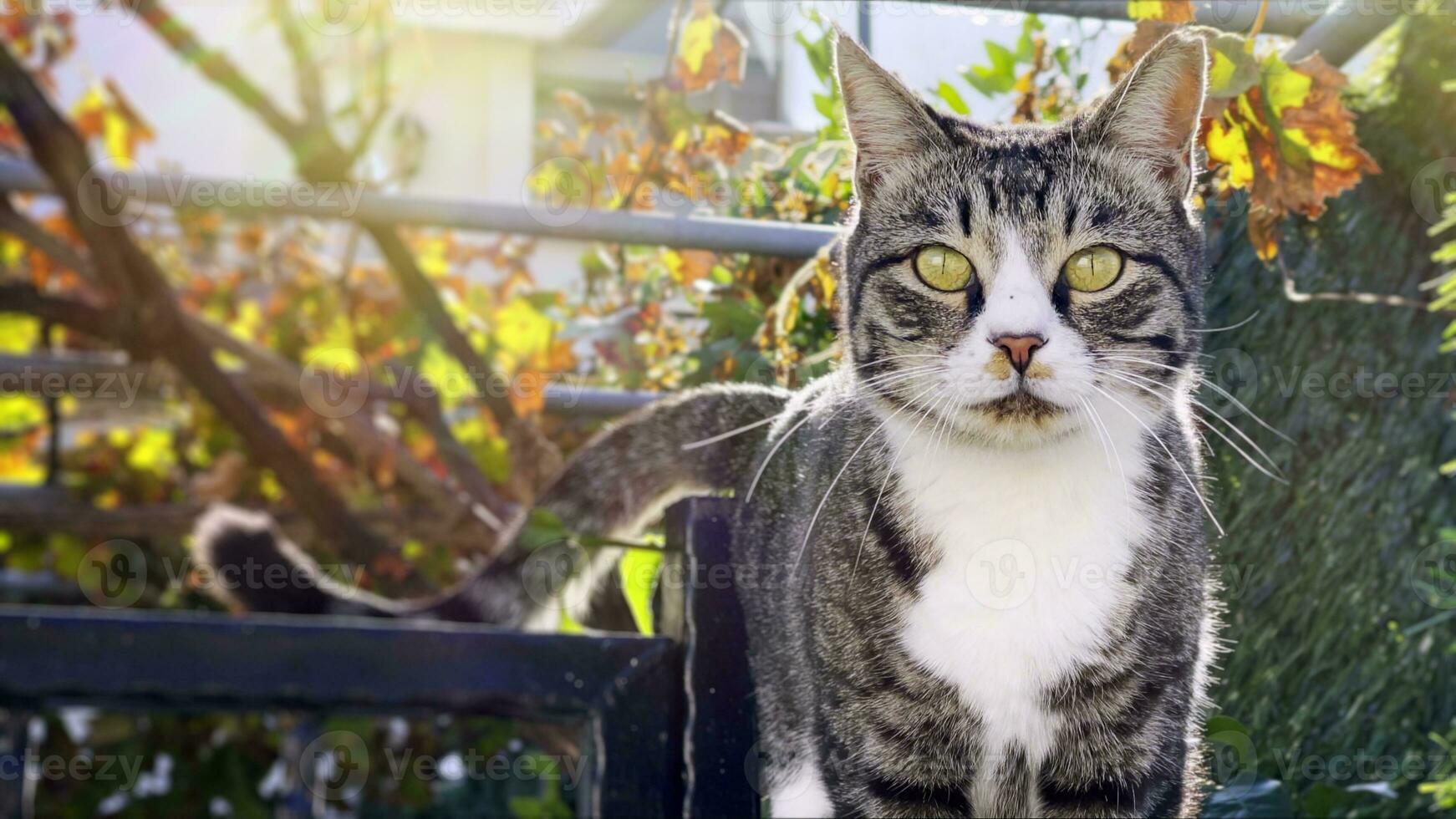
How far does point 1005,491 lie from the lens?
1264mm

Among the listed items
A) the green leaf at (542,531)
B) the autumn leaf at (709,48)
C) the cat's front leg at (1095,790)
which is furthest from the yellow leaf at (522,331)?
the cat's front leg at (1095,790)

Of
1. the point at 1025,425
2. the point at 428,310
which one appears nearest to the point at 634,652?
the point at 1025,425

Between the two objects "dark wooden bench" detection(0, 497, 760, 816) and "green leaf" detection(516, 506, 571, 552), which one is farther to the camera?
"green leaf" detection(516, 506, 571, 552)

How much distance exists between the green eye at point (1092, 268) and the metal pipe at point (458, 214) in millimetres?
366

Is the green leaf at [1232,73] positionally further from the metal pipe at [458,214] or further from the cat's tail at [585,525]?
the cat's tail at [585,525]

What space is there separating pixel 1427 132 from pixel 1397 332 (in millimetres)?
285

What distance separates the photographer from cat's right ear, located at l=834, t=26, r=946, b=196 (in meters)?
1.29

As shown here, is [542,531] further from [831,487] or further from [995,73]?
[995,73]

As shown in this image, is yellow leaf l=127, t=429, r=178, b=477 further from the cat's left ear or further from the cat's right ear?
the cat's left ear

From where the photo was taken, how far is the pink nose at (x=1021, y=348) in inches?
46.3

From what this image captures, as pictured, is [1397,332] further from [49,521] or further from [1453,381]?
[49,521]

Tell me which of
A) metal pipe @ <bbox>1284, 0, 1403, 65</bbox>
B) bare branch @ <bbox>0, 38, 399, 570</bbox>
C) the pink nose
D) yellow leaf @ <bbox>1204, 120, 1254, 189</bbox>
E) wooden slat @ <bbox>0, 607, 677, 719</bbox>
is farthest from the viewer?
bare branch @ <bbox>0, 38, 399, 570</bbox>

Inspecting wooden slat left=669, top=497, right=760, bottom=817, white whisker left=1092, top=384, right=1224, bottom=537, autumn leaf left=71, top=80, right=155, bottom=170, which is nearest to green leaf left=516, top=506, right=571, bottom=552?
wooden slat left=669, top=497, right=760, bottom=817

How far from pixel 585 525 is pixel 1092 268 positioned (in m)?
0.79
